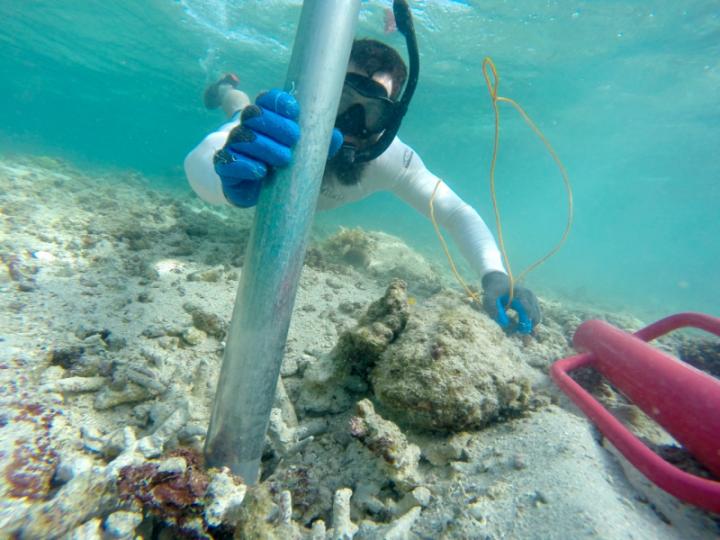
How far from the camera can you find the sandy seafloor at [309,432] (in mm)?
1232

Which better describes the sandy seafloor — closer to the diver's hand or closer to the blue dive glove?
the diver's hand

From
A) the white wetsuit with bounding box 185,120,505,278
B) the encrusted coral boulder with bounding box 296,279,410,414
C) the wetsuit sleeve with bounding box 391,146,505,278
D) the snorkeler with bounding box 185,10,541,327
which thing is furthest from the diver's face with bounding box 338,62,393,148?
the encrusted coral boulder with bounding box 296,279,410,414

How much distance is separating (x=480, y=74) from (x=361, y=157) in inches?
800

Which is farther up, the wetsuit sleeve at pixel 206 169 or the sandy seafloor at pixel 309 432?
the wetsuit sleeve at pixel 206 169

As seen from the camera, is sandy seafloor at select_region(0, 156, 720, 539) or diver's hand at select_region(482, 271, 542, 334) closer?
sandy seafloor at select_region(0, 156, 720, 539)

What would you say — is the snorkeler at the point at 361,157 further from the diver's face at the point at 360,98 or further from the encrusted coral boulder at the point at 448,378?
the encrusted coral boulder at the point at 448,378

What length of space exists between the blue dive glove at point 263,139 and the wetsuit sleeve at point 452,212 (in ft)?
9.91

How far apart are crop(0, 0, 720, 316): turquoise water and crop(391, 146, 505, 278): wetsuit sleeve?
42.9 ft

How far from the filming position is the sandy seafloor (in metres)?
1.23

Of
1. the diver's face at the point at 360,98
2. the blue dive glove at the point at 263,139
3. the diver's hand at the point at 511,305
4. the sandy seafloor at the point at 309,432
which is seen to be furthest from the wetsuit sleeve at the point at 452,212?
the blue dive glove at the point at 263,139

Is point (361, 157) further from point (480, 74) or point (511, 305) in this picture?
Answer: point (480, 74)

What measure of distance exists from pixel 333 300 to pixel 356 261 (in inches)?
85.9

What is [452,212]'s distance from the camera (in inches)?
177

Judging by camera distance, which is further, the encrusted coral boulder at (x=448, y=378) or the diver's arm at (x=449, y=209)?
the diver's arm at (x=449, y=209)
